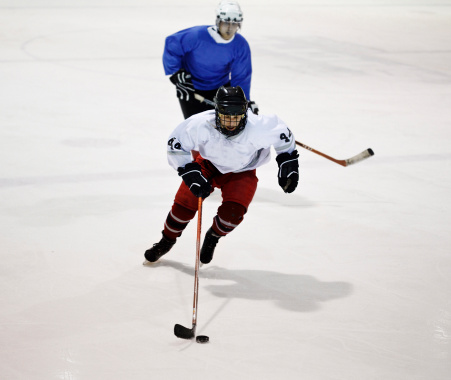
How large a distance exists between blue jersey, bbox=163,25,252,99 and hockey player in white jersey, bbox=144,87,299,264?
117 cm

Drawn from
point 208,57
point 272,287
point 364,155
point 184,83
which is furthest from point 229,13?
point 272,287

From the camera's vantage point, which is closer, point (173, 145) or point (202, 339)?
point (202, 339)

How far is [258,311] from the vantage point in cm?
292

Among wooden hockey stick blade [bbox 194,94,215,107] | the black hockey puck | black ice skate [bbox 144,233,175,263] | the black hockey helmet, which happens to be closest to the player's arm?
the black hockey helmet

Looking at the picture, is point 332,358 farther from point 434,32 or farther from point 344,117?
point 434,32

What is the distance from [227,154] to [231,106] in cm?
27

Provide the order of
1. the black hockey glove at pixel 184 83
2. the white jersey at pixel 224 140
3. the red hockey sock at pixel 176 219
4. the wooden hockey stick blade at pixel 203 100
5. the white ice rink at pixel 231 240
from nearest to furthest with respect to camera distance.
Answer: the white ice rink at pixel 231 240 → the white jersey at pixel 224 140 → the red hockey sock at pixel 176 219 → the wooden hockey stick blade at pixel 203 100 → the black hockey glove at pixel 184 83

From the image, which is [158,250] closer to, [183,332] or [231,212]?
[231,212]

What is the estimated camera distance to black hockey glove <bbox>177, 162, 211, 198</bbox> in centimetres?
295

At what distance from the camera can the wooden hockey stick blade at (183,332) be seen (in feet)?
8.64

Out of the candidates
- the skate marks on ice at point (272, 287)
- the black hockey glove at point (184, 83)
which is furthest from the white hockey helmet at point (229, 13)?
the skate marks on ice at point (272, 287)

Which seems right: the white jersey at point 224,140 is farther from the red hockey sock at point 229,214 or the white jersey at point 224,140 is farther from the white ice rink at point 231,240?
the white ice rink at point 231,240

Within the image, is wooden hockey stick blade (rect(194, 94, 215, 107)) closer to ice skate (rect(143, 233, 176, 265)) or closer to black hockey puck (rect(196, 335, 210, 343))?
ice skate (rect(143, 233, 176, 265))

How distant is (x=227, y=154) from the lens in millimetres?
3084
